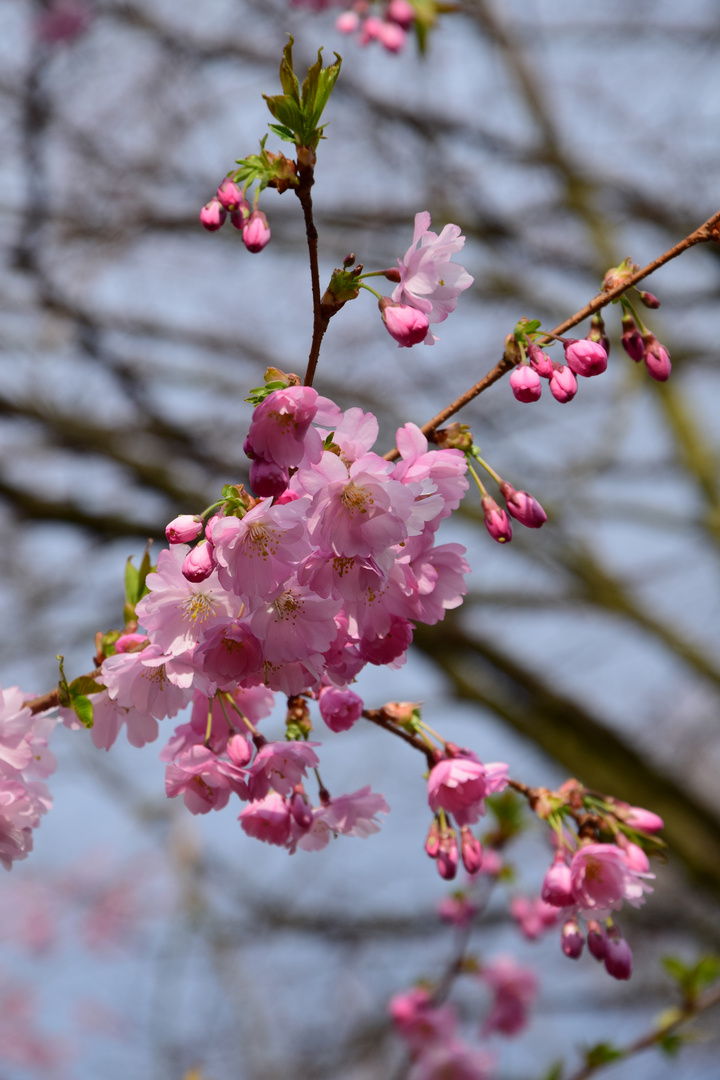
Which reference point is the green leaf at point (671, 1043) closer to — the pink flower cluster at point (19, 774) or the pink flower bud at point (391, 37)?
the pink flower cluster at point (19, 774)

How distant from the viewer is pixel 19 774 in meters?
1.13

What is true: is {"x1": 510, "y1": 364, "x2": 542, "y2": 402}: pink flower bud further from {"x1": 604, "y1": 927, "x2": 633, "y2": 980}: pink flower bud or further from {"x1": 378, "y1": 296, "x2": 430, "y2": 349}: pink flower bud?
{"x1": 604, "y1": 927, "x2": 633, "y2": 980}: pink flower bud

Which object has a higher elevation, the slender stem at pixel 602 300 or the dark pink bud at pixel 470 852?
the slender stem at pixel 602 300

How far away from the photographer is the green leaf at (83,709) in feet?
3.57

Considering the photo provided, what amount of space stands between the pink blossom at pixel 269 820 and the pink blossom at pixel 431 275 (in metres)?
0.67

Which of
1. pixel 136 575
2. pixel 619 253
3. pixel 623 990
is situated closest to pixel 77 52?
pixel 619 253

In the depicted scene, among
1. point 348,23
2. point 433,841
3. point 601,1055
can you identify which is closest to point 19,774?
point 433,841

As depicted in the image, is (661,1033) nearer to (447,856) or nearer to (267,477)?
(447,856)

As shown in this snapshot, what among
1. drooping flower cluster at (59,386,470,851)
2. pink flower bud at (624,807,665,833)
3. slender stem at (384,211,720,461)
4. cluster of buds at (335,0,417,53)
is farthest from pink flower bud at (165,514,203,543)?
cluster of buds at (335,0,417,53)

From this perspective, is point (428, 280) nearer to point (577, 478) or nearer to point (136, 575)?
point (136, 575)

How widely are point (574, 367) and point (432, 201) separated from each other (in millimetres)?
4982

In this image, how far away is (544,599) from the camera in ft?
16.8

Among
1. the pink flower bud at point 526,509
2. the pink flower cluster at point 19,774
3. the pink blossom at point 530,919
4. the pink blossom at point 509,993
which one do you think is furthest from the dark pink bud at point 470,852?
the pink blossom at point 509,993

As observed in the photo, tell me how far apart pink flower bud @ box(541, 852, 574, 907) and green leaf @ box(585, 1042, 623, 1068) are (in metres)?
1.08
